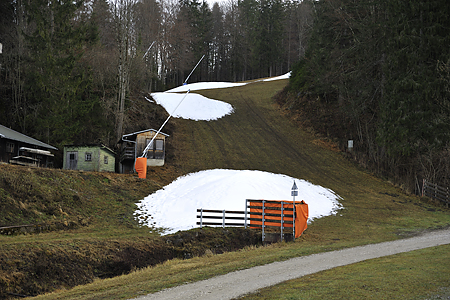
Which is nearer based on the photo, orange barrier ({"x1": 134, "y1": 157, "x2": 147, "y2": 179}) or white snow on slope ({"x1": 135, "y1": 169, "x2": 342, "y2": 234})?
white snow on slope ({"x1": 135, "y1": 169, "x2": 342, "y2": 234})

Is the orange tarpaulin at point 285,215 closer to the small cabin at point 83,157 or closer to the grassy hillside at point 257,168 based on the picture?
the grassy hillside at point 257,168

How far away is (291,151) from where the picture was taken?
41562 millimetres

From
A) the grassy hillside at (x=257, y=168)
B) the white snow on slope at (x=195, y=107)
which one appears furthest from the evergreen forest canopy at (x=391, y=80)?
the white snow on slope at (x=195, y=107)

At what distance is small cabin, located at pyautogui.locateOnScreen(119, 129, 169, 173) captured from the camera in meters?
34.0

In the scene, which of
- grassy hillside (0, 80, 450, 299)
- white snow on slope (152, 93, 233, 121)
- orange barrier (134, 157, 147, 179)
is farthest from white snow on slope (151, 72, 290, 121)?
orange barrier (134, 157, 147, 179)

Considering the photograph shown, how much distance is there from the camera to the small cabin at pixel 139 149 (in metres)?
34.0

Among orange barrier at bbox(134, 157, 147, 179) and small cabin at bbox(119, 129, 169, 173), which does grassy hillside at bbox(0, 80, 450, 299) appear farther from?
small cabin at bbox(119, 129, 169, 173)

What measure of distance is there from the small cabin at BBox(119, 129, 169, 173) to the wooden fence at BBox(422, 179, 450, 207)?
23.8 meters

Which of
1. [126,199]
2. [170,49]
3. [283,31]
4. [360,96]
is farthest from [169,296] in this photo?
[283,31]

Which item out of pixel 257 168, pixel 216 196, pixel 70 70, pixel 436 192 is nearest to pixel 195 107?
pixel 257 168

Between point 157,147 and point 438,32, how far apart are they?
89.0 ft

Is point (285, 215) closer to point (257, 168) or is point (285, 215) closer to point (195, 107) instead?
point (257, 168)

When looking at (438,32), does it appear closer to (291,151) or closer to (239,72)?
(291,151)

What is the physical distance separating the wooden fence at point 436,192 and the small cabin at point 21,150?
31371mm
